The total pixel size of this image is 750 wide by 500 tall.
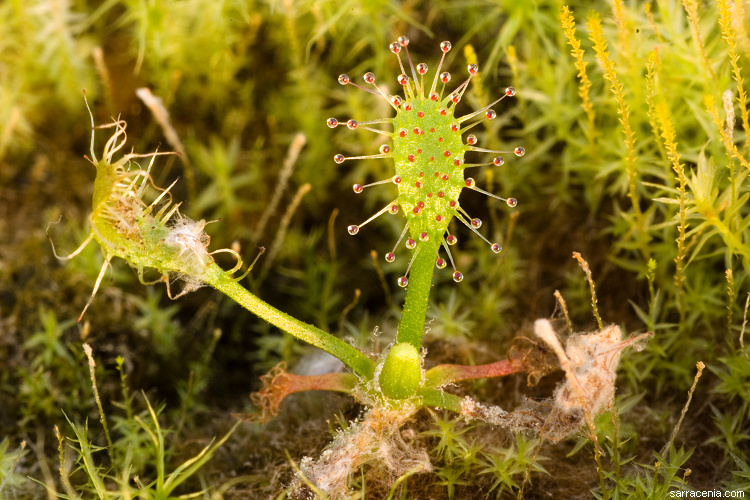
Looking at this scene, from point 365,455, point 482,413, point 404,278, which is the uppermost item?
point 404,278

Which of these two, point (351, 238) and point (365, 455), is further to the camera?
point (351, 238)

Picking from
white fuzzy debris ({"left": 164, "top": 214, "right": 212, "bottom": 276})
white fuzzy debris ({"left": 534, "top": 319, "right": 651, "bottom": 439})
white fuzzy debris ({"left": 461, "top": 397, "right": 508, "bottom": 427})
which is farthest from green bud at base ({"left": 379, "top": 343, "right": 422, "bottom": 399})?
white fuzzy debris ({"left": 164, "top": 214, "right": 212, "bottom": 276})

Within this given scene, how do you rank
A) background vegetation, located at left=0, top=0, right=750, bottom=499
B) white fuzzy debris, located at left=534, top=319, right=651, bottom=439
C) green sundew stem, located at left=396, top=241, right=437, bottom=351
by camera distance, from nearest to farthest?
white fuzzy debris, located at left=534, top=319, right=651, bottom=439 → green sundew stem, located at left=396, top=241, right=437, bottom=351 → background vegetation, located at left=0, top=0, right=750, bottom=499

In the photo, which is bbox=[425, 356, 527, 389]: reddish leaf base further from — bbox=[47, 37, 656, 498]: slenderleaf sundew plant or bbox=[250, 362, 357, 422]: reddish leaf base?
bbox=[250, 362, 357, 422]: reddish leaf base

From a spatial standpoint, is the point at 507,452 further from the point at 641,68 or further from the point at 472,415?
the point at 641,68

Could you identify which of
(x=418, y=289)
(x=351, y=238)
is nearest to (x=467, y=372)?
(x=418, y=289)

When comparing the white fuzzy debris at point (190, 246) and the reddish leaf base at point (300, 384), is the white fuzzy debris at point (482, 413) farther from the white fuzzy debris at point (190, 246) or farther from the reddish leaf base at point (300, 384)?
the white fuzzy debris at point (190, 246)

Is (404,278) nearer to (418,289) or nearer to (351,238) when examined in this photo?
(418,289)
